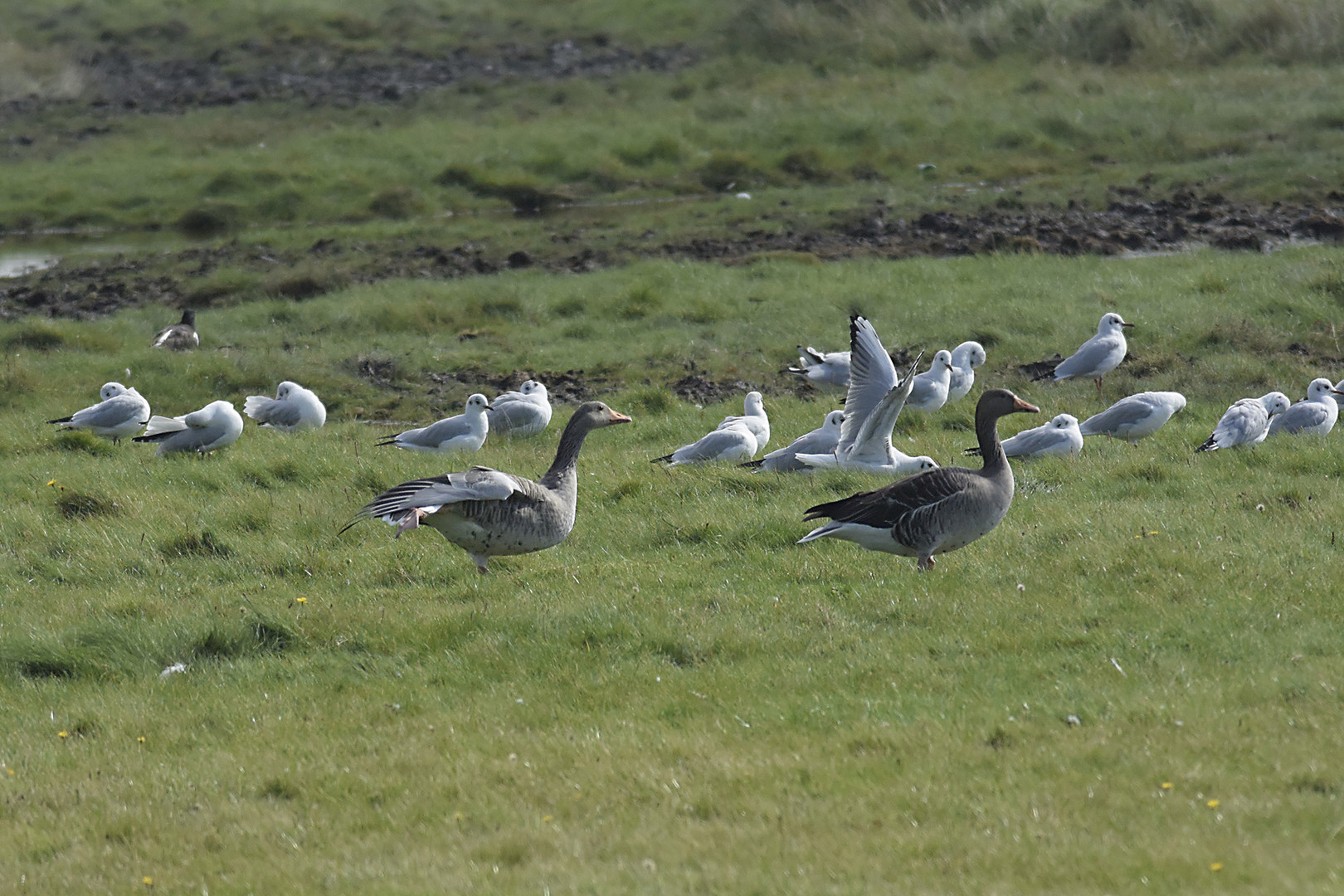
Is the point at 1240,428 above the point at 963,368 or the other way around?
above

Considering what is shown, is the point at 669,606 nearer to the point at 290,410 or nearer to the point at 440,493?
the point at 440,493

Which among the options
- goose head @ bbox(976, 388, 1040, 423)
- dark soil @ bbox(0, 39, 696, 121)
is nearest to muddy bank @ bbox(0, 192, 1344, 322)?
goose head @ bbox(976, 388, 1040, 423)

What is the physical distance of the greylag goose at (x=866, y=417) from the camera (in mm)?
11078

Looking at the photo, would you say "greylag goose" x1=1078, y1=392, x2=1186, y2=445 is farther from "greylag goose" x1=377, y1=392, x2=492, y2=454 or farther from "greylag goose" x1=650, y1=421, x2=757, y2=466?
"greylag goose" x1=377, y1=392, x2=492, y2=454

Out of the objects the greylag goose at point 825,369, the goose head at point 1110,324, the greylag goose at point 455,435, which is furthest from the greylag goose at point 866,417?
the goose head at point 1110,324

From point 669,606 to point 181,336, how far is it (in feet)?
38.2

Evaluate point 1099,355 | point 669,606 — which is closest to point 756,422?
point 1099,355

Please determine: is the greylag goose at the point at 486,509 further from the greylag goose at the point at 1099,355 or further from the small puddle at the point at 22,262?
the small puddle at the point at 22,262

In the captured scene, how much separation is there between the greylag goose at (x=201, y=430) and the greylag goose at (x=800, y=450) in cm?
509

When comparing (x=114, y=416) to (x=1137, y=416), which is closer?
(x=1137, y=416)

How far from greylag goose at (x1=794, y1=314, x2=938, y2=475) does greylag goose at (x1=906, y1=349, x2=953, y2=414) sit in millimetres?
2635

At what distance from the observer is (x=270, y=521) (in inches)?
437

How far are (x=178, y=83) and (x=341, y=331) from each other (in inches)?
1022

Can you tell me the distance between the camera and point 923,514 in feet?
29.9
